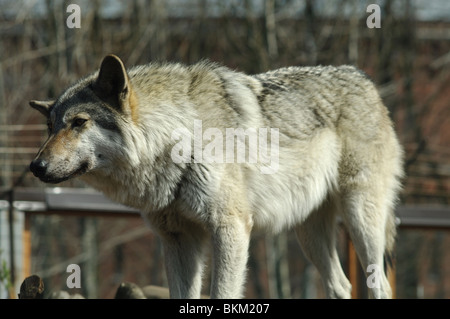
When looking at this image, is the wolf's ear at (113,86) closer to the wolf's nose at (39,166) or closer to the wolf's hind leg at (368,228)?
the wolf's nose at (39,166)

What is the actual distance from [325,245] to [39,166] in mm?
2772

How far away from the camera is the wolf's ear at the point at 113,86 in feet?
15.2

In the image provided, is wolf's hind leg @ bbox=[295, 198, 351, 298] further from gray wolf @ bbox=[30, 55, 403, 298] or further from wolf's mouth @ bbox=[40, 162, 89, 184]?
wolf's mouth @ bbox=[40, 162, 89, 184]

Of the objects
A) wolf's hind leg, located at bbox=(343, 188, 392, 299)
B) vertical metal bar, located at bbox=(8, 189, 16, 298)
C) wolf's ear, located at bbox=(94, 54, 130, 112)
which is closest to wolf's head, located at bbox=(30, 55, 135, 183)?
wolf's ear, located at bbox=(94, 54, 130, 112)

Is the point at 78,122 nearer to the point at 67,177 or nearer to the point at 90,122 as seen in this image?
the point at 90,122

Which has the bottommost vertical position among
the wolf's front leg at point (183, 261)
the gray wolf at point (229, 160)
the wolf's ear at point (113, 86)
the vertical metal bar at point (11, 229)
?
the vertical metal bar at point (11, 229)

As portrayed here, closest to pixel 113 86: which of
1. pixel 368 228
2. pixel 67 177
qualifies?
pixel 67 177

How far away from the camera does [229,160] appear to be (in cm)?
493

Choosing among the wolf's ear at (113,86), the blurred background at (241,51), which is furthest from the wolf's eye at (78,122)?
the blurred background at (241,51)

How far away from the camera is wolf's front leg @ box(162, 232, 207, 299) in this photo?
524cm

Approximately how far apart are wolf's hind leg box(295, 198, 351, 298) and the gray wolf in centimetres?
1

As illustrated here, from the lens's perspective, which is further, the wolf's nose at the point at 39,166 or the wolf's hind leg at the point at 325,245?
the wolf's hind leg at the point at 325,245
